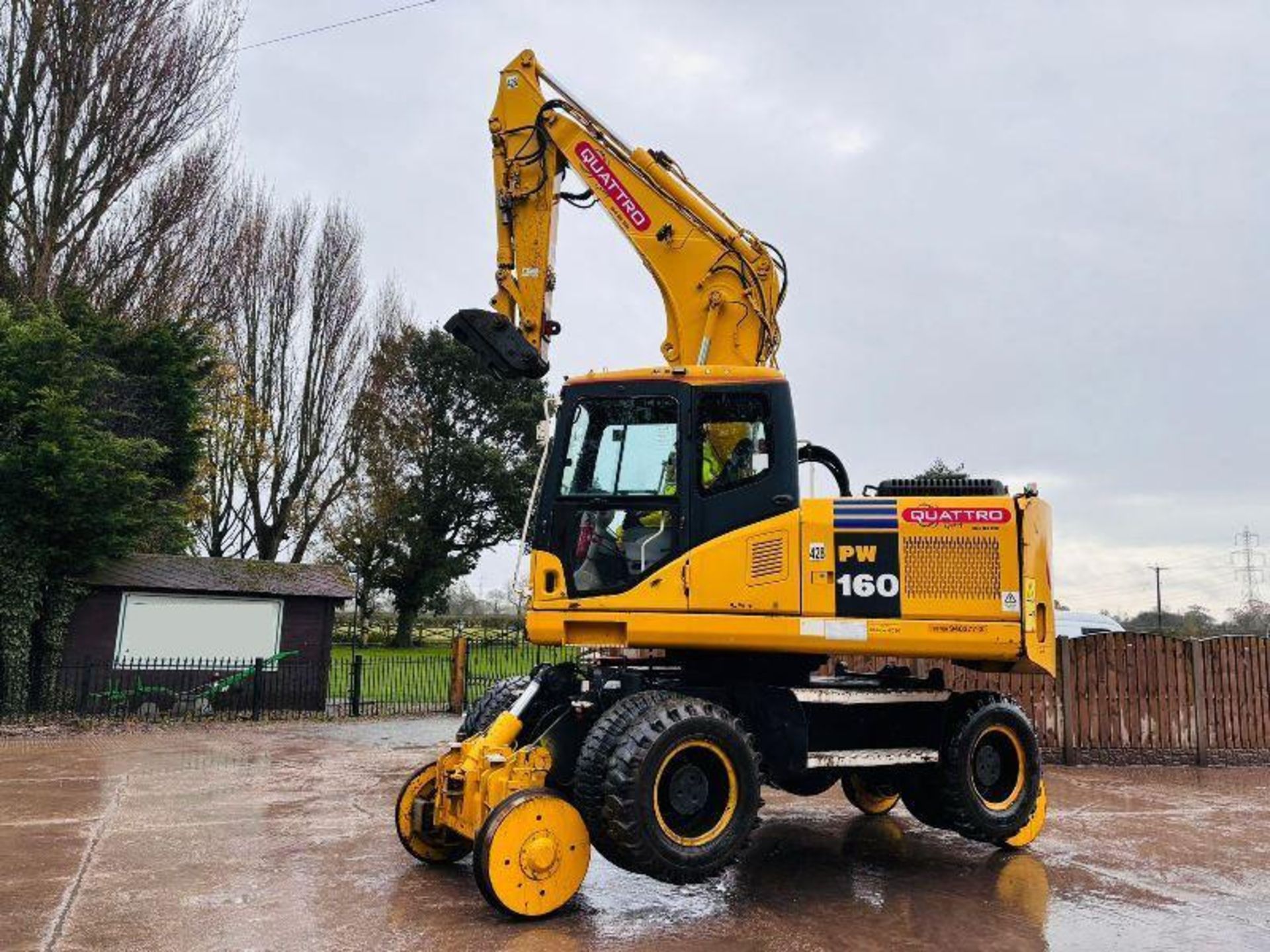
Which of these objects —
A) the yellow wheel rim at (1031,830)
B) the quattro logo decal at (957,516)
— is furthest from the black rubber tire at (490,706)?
the yellow wheel rim at (1031,830)

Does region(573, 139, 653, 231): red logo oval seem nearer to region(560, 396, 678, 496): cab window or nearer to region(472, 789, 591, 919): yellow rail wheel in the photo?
region(560, 396, 678, 496): cab window

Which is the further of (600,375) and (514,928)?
(600,375)

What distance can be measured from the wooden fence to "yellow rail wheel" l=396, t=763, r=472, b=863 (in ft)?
20.7

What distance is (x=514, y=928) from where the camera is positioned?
5055mm

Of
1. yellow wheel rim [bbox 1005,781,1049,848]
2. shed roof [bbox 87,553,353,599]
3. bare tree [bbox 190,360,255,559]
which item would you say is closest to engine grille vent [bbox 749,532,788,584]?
yellow wheel rim [bbox 1005,781,1049,848]

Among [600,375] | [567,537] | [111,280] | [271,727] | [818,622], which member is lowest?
[271,727]

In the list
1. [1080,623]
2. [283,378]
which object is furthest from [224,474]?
[1080,623]

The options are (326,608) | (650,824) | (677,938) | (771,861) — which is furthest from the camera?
(326,608)

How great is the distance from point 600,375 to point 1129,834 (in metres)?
5.60

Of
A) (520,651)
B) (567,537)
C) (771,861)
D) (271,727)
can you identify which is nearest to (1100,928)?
(771,861)

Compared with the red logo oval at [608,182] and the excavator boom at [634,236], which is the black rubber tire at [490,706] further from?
the red logo oval at [608,182]

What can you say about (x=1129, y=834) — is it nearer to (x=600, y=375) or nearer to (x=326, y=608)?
(x=600, y=375)

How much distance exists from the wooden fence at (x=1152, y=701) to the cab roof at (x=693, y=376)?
6051mm

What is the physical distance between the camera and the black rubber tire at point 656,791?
526 cm
